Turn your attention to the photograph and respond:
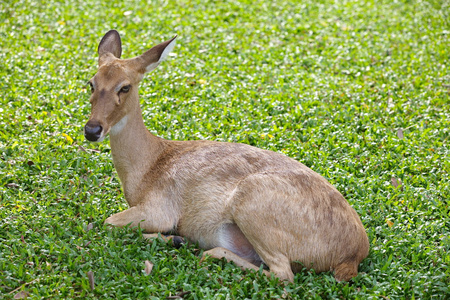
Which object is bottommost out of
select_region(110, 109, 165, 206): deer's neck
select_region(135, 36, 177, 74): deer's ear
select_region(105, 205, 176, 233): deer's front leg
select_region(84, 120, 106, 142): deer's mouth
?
select_region(105, 205, 176, 233): deer's front leg

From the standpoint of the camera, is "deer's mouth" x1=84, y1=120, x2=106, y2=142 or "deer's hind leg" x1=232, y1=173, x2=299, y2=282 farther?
"deer's mouth" x1=84, y1=120, x2=106, y2=142

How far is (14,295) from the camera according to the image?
14.1 feet

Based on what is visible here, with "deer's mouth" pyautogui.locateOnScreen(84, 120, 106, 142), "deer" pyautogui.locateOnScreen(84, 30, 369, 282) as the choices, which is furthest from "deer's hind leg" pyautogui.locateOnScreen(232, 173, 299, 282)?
"deer's mouth" pyautogui.locateOnScreen(84, 120, 106, 142)

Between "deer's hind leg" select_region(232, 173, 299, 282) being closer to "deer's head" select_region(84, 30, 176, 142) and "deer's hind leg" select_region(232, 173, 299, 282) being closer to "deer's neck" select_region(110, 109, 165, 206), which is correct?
"deer's neck" select_region(110, 109, 165, 206)

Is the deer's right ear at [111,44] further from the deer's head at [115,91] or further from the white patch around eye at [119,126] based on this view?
the white patch around eye at [119,126]

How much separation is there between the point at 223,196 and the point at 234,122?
2.48 m

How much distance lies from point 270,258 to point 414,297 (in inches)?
46.7

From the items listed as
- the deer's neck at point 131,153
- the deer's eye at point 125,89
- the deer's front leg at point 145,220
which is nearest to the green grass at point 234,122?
the deer's front leg at point 145,220

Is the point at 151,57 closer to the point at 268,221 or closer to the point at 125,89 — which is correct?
the point at 125,89

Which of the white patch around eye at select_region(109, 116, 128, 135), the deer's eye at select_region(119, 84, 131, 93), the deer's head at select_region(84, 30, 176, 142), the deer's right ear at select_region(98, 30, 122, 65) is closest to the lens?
the deer's head at select_region(84, 30, 176, 142)

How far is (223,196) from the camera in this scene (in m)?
5.01

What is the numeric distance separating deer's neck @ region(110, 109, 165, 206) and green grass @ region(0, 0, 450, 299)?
45 cm

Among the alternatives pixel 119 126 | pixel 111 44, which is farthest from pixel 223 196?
pixel 111 44

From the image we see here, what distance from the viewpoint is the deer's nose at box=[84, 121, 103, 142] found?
483cm
